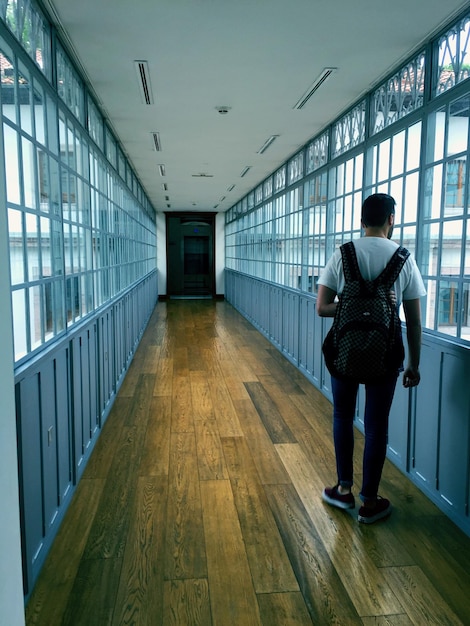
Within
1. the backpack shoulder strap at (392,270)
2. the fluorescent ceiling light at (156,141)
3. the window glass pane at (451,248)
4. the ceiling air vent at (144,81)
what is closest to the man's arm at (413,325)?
the backpack shoulder strap at (392,270)

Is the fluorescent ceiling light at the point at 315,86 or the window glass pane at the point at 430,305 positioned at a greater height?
the fluorescent ceiling light at the point at 315,86

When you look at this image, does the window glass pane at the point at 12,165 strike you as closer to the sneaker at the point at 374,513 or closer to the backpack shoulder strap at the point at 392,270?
the backpack shoulder strap at the point at 392,270

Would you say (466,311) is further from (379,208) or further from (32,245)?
(32,245)

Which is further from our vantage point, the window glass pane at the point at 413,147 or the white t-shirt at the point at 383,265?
the window glass pane at the point at 413,147

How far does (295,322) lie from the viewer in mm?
6887

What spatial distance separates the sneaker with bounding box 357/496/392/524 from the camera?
2838mm

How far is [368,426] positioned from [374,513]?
0.49m

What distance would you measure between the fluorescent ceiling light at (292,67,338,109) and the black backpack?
6.31 ft

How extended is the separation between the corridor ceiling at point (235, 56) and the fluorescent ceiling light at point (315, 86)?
0.04 metres

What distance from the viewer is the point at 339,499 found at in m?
3.01

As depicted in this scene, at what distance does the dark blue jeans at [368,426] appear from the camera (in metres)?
2.72

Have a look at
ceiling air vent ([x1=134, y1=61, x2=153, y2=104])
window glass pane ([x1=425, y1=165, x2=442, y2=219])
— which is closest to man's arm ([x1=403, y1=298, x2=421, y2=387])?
window glass pane ([x1=425, y1=165, x2=442, y2=219])

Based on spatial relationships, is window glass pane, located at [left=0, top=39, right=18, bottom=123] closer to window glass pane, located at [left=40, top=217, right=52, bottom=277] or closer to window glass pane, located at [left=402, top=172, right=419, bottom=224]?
window glass pane, located at [left=40, top=217, right=52, bottom=277]

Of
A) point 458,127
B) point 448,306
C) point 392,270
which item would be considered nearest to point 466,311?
point 448,306
